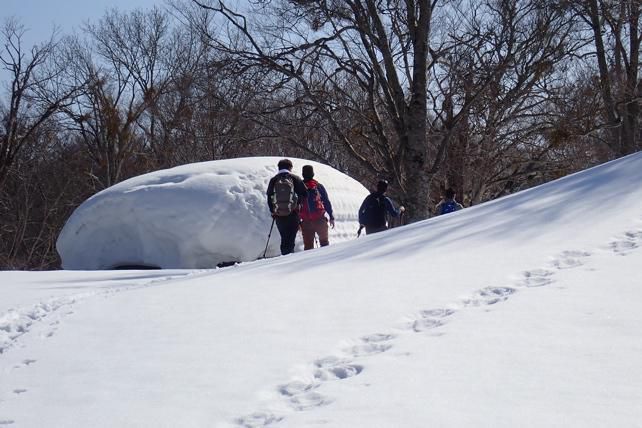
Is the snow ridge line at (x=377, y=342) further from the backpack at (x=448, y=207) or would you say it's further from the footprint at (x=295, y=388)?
the backpack at (x=448, y=207)

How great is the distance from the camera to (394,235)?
680 cm

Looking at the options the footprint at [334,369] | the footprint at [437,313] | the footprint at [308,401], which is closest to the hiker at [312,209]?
the footprint at [437,313]

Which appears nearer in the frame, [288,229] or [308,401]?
[308,401]

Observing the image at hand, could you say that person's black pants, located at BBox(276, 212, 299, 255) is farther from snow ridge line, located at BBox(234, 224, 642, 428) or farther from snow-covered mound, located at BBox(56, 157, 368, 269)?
snow ridge line, located at BBox(234, 224, 642, 428)

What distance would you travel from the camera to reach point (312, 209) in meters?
9.80

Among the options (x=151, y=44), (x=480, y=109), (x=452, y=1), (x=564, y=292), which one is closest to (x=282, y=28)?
(x=452, y=1)

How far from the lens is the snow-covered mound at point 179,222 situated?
10969 mm

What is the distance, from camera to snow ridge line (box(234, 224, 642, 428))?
9.36ft

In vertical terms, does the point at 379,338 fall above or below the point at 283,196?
below

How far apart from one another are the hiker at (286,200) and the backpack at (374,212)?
1063mm

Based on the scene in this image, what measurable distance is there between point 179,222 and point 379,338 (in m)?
7.75

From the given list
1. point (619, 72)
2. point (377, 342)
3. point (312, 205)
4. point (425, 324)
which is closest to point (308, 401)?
point (377, 342)

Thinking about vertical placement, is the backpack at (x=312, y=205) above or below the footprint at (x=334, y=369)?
above

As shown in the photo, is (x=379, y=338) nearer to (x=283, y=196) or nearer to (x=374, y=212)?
(x=283, y=196)
